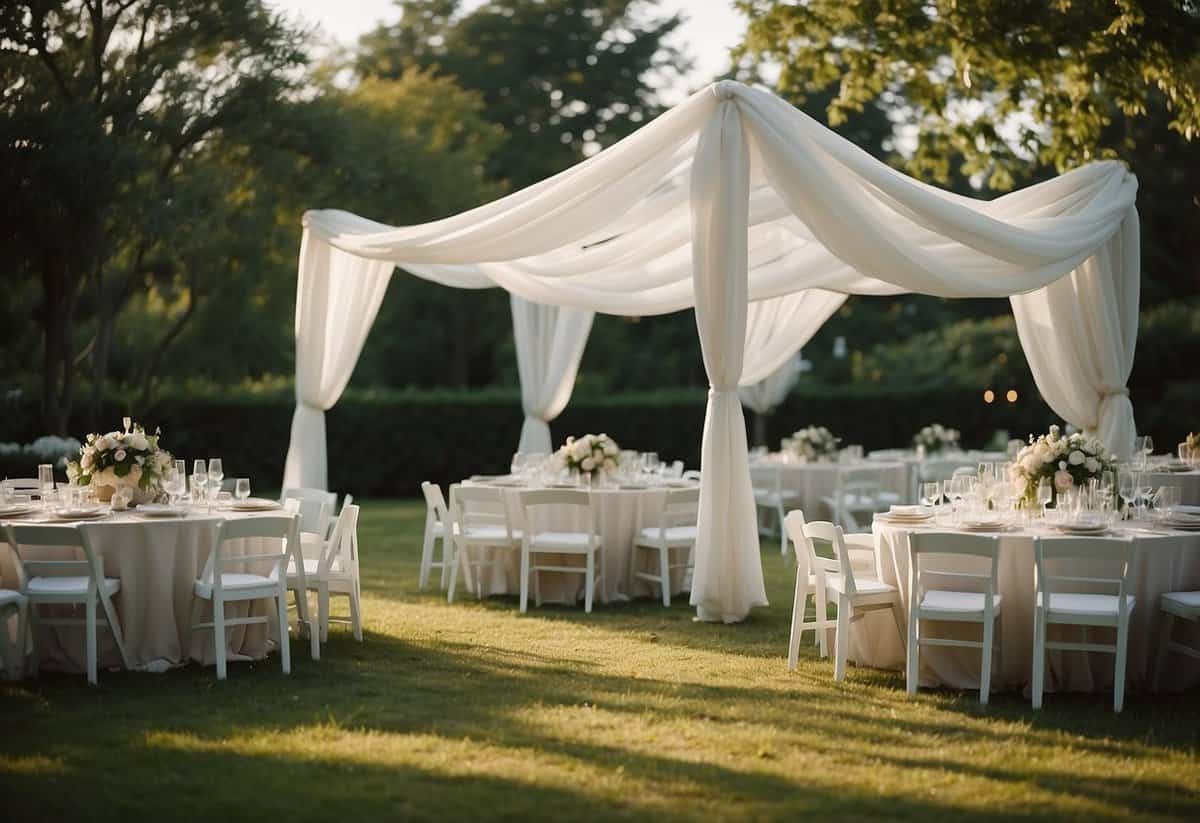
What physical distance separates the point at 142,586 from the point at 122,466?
36.6 inches

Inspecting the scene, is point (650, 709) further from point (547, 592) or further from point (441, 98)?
point (441, 98)

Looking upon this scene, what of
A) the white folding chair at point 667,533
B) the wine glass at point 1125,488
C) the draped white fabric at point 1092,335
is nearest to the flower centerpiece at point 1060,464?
the wine glass at point 1125,488

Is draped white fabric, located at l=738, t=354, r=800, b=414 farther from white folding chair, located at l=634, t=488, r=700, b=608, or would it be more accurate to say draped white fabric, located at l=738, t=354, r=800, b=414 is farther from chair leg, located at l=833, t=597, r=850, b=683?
chair leg, located at l=833, t=597, r=850, b=683

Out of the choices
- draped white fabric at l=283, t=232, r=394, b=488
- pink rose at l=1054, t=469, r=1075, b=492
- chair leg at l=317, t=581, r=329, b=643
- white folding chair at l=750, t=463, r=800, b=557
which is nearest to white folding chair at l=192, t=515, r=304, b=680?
chair leg at l=317, t=581, r=329, b=643

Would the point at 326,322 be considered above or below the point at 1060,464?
above

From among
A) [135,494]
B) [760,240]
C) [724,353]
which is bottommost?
[135,494]

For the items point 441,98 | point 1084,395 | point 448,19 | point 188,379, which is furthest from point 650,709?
point 448,19

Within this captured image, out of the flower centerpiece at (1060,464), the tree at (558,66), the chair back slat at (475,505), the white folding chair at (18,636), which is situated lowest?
the white folding chair at (18,636)

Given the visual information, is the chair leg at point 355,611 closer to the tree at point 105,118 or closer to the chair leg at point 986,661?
the chair leg at point 986,661

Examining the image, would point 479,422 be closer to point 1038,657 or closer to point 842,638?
point 842,638

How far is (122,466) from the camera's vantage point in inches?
316

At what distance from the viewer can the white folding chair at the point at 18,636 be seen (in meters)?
6.96

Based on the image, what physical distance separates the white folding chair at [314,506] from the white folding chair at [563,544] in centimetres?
142

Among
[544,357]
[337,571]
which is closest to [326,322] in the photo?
[544,357]
